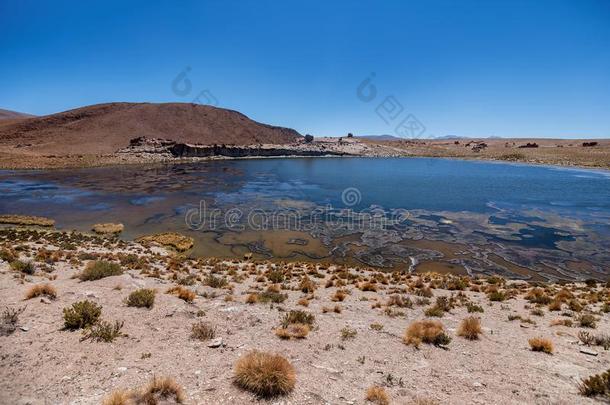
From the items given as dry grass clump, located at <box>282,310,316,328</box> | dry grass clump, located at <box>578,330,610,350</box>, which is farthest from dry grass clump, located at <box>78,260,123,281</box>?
dry grass clump, located at <box>578,330,610,350</box>

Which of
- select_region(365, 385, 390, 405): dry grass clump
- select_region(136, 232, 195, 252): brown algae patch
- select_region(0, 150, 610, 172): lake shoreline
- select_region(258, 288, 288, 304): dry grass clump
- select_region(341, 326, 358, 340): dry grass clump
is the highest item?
select_region(0, 150, 610, 172): lake shoreline

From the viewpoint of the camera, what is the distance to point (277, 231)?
25.9 m

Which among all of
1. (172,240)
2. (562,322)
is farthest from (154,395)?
(172,240)

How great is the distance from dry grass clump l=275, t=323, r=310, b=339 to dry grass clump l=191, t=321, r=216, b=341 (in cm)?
153

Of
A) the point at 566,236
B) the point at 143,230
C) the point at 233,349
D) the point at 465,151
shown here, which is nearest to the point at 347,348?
the point at 233,349

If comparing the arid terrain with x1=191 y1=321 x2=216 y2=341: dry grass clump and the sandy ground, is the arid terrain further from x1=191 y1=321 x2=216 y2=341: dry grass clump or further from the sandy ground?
x1=191 y1=321 x2=216 y2=341: dry grass clump

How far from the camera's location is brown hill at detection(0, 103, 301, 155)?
115 m

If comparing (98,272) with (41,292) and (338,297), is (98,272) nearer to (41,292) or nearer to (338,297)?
(41,292)

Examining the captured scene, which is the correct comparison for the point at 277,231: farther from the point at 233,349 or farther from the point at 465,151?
the point at 465,151

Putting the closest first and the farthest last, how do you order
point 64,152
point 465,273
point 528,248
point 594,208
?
point 465,273 → point 528,248 → point 594,208 → point 64,152

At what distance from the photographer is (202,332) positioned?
736 cm

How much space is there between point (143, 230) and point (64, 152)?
103 m

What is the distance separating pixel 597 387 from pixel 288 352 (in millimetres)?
5475

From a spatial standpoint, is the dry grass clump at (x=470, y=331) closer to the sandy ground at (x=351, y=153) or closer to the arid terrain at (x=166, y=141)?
the sandy ground at (x=351, y=153)
